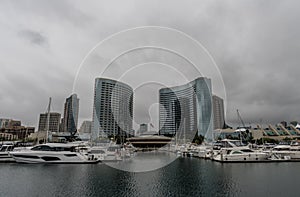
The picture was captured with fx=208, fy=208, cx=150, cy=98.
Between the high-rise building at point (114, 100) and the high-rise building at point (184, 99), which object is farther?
the high-rise building at point (184, 99)

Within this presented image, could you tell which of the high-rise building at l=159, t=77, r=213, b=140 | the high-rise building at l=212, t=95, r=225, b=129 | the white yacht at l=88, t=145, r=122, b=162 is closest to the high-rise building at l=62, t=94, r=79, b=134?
the white yacht at l=88, t=145, r=122, b=162

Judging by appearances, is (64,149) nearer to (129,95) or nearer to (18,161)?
(18,161)

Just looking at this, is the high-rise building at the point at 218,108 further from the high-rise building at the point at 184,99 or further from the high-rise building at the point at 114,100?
the high-rise building at the point at 114,100

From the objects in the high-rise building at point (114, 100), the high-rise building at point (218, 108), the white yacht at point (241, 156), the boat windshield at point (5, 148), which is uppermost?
the high-rise building at point (218, 108)

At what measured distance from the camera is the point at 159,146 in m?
83.9

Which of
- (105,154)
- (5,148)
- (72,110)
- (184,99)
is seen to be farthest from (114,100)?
(5,148)

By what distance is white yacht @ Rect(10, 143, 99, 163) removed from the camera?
3164 cm

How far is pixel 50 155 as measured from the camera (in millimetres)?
32062

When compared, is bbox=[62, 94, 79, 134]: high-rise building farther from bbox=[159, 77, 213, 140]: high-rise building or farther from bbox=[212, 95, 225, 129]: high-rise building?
bbox=[212, 95, 225, 129]: high-rise building

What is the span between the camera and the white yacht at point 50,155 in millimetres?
31641

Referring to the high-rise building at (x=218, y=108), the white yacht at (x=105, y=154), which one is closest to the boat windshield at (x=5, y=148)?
the white yacht at (x=105, y=154)

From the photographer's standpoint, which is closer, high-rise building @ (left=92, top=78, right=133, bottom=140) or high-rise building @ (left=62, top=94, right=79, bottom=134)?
high-rise building @ (left=92, top=78, right=133, bottom=140)

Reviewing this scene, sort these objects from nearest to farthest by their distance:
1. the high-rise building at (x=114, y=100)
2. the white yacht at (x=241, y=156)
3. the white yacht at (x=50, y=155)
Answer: the high-rise building at (x=114, y=100) < the white yacht at (x=50, y=155) < the white yacht at (x=241, y=156)

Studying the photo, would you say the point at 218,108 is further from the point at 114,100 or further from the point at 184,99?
the point at 114,100
